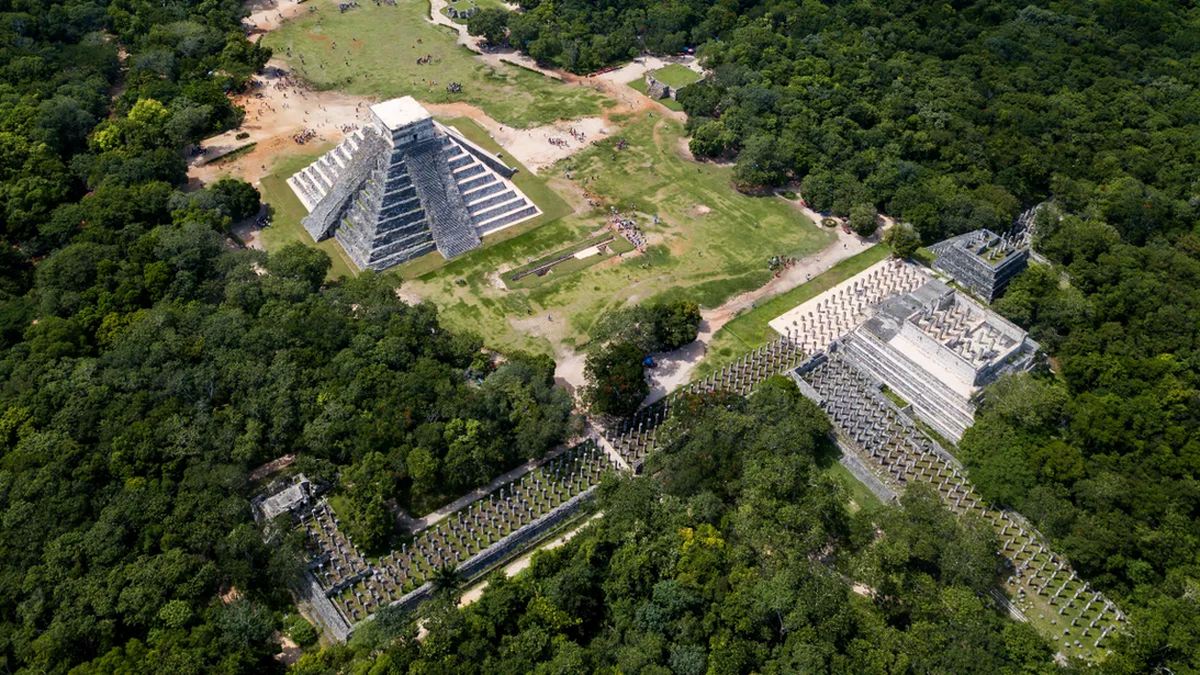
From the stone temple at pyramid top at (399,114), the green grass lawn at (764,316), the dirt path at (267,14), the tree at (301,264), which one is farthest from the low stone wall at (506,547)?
the dirt path at (267,14)

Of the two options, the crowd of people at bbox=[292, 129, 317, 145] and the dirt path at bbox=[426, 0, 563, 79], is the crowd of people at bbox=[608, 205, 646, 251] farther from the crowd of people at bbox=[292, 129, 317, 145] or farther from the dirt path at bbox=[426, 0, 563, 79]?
the crowd of people at bbox=[292, 129, 317, 145]

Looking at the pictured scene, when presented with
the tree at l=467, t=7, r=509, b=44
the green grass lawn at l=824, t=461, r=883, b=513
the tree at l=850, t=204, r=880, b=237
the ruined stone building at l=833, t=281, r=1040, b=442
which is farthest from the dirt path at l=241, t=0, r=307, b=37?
the green grass lawn at l=824, t=461, r=883, b=513

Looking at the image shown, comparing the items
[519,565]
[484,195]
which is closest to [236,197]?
[484,195]

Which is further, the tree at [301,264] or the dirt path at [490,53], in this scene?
the dirt path at [490,53]

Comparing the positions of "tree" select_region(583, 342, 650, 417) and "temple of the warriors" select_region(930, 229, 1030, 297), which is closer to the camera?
"tree" select_region(583, 342, 650, 417)

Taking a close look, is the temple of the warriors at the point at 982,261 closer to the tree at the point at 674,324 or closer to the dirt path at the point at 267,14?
the tree at the point at 674,324

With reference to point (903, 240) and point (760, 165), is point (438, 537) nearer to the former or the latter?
point (903, 240)
